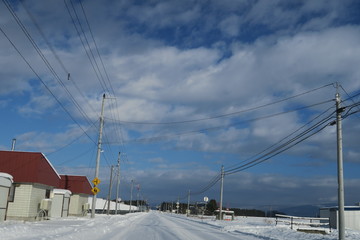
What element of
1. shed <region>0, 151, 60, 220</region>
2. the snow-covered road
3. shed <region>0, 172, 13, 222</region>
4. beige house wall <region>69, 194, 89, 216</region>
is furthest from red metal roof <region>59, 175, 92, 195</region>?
shed <region>0, 172, 13, 222</region>

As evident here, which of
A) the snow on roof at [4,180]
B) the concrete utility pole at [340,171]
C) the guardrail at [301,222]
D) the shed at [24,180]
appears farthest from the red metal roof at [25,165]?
the concrete utility pole at [340,171]

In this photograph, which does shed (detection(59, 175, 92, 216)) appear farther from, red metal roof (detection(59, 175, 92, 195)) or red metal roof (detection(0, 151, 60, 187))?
red metal roof (detection(0, 151, 60, 187))

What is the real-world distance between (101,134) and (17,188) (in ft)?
34.9

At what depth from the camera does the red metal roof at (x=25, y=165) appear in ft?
106

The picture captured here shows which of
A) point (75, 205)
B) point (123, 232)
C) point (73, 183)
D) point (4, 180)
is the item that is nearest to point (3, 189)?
point (4, 180)

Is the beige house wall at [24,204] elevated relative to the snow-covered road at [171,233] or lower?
elevated

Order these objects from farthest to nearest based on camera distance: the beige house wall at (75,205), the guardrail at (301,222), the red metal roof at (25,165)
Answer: the beige house wall at (75,205)
the guardrail at (301,222)
the red metal roof at (25,165)

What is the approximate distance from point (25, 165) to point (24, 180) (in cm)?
125

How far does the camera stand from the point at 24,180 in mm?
32188

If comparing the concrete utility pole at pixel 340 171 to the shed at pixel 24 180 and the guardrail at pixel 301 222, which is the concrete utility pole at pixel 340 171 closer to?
the guardrail at pixel 301 222

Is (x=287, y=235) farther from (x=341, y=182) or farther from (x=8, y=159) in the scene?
(x=8, y=159)

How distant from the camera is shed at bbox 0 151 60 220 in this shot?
31.8 m

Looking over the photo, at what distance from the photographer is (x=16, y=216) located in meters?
31.6

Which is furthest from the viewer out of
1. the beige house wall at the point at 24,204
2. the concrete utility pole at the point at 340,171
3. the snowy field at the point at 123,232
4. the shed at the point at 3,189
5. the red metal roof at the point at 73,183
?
the red metal roof at the point at 73,183
